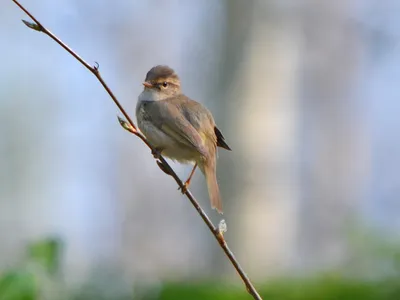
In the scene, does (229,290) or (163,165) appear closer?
(163,165)

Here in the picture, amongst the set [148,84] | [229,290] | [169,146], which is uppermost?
[148,84]

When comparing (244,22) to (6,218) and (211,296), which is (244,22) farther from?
(6,218)

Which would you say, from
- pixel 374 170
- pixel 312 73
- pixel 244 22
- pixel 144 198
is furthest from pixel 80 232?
pixel 244 22

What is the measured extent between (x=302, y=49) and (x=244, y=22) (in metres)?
1.47

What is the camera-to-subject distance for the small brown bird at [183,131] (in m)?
2.69

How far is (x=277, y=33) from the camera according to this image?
8.43 metres

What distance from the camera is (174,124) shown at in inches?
107

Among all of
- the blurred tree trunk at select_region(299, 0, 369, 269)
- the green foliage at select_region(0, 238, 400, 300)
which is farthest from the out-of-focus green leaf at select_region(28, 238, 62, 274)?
the blurred tree trunk at select_region(299, 0, 369, 269)

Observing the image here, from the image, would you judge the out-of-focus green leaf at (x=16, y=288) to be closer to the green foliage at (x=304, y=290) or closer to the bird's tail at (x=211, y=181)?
the bird's tail at (x=211, y=181)

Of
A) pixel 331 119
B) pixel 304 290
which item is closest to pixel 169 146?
pixel 304 290

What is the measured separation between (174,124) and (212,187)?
290 millimetres

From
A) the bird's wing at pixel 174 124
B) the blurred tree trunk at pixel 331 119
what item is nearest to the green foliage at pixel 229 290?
the bird's wing at pixel 174 124

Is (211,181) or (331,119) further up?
(331,119)

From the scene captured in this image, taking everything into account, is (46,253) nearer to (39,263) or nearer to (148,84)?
(39,263)
